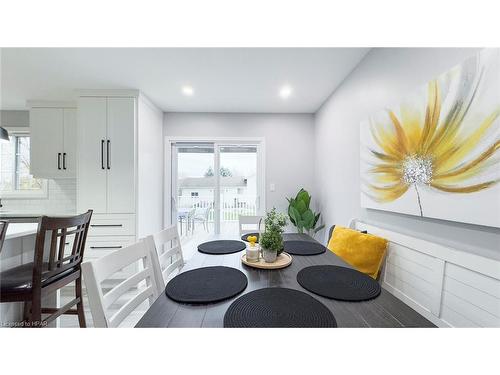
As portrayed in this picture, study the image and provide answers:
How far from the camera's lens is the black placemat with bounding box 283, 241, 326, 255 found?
1428 mm

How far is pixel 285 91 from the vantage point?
→ 258cm

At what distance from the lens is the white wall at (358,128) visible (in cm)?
103

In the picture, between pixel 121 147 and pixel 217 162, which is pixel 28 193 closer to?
pixel 121 147

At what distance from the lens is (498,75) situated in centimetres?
84

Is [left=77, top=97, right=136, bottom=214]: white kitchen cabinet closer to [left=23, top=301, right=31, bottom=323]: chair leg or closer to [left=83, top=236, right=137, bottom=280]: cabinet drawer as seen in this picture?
[left=83, top=236, right=137, bottom=280]: cabinet drawer

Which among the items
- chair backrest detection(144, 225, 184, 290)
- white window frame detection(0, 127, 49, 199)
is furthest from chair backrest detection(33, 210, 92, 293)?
white window frame detection(0, 127, 49, 199)

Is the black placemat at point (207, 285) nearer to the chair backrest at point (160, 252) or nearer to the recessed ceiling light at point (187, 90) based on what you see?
the chair backrest at point (160, 252)

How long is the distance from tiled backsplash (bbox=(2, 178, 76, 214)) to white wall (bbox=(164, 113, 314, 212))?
66.8 inches

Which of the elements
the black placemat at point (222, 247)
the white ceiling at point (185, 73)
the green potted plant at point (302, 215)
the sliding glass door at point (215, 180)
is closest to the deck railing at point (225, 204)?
the sliding glass door at point (215, 180)
